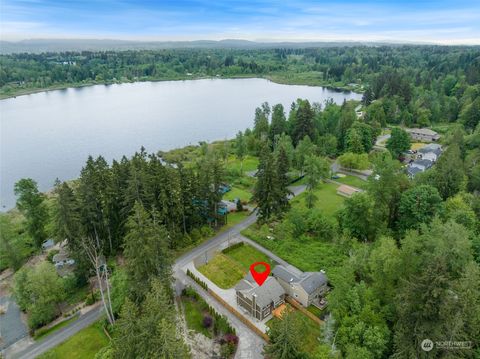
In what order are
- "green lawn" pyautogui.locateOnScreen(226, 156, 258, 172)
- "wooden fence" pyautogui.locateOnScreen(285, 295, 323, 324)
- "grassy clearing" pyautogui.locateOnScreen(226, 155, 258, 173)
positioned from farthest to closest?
"green lawn" pyautogui.locateOnScreen(226, 156, 258, 172) → "grassy clearing" pyautogui.locateOnScreen(226, 155, 258, 173) → "wooden fence" pyautogui.locateOnScreen(285, 295, 323, 324)

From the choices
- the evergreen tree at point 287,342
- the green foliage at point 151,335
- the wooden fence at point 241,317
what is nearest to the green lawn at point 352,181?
the wooden fence at point 241,317

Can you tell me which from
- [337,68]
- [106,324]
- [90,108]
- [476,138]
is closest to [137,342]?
[106,324]

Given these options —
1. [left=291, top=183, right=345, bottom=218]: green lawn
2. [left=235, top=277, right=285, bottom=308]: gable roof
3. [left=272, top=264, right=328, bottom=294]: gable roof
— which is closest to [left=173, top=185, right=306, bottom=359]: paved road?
[left=235, top=277, right=285, bottom=308]: gable roof

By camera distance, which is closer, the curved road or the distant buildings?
the curved road

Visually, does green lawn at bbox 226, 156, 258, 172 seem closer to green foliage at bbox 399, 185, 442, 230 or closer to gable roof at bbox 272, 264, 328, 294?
gable roof at bbox 272, 264, 328, 294

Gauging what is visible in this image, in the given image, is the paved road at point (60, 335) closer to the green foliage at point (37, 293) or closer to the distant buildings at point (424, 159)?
the green foliage at point (37, 293)

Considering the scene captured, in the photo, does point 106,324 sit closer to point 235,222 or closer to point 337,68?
point 235,222
